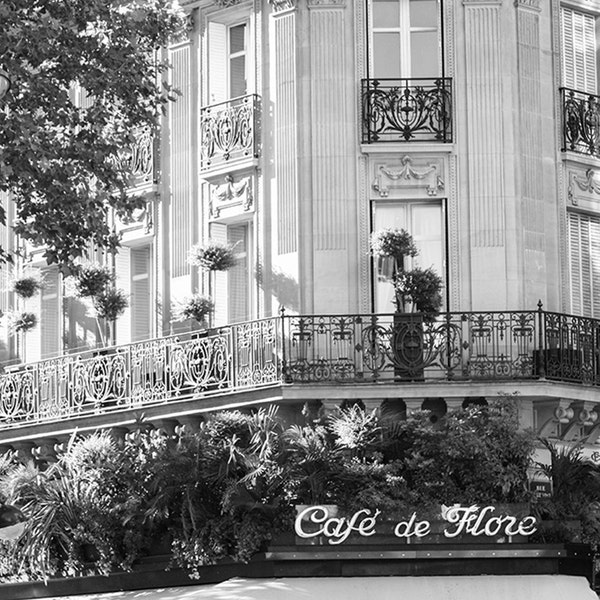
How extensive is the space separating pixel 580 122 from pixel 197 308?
20.7ft

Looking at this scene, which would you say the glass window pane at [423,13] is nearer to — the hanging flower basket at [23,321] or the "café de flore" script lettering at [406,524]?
the "café de flore" script lettering at [406,524]

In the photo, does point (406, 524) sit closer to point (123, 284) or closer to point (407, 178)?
point (407, 178)

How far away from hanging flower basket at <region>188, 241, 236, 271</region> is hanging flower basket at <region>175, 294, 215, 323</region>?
1.99ft

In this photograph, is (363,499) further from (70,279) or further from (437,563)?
(70,279)

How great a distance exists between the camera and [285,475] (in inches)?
1250

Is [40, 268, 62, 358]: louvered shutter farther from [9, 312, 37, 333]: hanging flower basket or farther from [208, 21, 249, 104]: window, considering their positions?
[208, 21, 249, 104]: window

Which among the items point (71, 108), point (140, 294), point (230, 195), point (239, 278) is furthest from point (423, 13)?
Answer: point (140, 294)

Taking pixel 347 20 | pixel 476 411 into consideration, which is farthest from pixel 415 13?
pixel 476 411

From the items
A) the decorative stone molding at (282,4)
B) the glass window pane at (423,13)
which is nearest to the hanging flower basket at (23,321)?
the decorative stone molding at (282,4)

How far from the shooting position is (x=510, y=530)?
31.6 metres

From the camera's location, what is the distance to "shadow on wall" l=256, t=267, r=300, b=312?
3356cm

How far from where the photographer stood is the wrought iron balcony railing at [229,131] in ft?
114

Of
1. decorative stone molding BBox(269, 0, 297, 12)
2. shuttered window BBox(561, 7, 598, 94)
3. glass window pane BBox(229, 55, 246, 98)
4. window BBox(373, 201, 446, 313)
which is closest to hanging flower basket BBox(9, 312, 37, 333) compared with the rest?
glass window pane BBox(229, 55, 246, 98)

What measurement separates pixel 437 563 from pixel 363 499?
132cm
